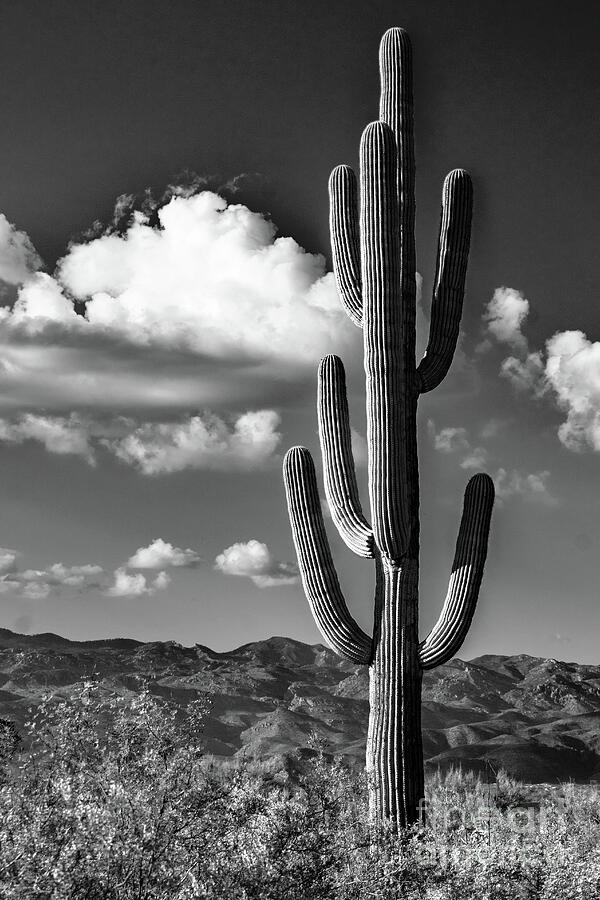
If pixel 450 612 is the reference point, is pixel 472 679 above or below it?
above

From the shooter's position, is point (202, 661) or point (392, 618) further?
point (202, 661)

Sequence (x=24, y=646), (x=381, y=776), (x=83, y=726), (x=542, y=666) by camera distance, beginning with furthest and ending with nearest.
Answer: (x=24, y=646) → (x=542, y=666) → (x=381, y=776) → (x=83, y=726)

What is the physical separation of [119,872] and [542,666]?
82688mm

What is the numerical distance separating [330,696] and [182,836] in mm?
68210

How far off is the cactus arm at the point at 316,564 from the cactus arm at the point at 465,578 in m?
0.87

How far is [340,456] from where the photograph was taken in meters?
11.7

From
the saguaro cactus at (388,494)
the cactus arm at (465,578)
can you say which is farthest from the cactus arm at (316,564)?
the cactus arm at (465,578)

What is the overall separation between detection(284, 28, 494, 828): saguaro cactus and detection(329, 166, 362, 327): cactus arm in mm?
30

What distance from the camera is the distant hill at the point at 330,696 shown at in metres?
49.0

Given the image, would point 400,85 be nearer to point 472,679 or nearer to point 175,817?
point 175,817

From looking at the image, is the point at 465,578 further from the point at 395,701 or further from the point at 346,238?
the point at 346,238

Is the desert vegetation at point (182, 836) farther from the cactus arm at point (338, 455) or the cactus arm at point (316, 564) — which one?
the cactus arm at point (338, 455)

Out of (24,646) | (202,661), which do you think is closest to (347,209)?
(202,661)

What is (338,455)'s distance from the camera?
459 inches
